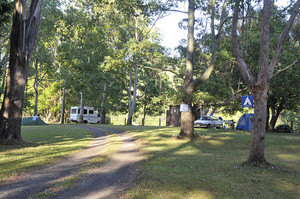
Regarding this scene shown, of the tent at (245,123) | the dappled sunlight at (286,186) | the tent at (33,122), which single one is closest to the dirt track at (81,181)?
the dappled sunlight at (286,186)

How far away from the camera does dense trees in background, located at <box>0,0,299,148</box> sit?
16.1 meters

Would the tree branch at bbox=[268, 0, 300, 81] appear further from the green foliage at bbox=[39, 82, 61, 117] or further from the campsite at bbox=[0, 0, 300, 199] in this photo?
the green foliage at bbox=[39, 82, 61, 117]

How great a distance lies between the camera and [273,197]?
562 centimetres

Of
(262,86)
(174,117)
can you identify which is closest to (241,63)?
(262,86)

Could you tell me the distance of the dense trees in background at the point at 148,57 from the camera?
16125 millimetres

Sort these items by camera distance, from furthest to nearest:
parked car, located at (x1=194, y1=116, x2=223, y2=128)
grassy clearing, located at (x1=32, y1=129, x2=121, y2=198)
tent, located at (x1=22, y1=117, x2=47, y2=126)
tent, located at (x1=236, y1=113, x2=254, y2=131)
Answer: tent, located at (x1=22, y1=117, x2=47, y2=126) < parked car, located at (x1=194, y1=116, x2=223, y2=128) < tent, located at (x1=236, y1=113, x2=254, y2=131) < grassy clearing, located at (x1=32, y1=129, x2=121, y2=198)

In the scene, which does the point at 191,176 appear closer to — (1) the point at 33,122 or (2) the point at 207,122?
(2) the point at 207,122

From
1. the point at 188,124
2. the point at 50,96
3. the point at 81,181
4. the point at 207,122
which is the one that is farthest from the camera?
the point at 50,96

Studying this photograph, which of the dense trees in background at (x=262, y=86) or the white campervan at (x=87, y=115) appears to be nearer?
the dense trees in background at (x=262, y=86)

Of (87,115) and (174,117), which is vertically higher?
(87,115)

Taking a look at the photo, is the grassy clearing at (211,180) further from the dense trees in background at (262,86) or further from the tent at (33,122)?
the tent at (33,122)

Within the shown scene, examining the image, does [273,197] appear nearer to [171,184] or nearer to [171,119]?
[171,184]

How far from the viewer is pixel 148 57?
19.0m

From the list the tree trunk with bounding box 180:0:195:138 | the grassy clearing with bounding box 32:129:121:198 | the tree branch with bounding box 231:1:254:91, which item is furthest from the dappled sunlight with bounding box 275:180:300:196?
the tree trunk with bounding box 180:0:195:138
